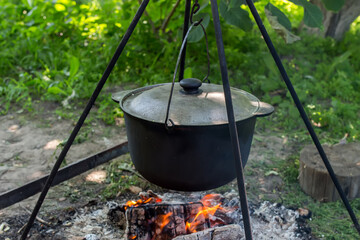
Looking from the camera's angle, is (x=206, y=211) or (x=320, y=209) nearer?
(x=206, y=211)

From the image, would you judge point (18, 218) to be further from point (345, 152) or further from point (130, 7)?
point (130, 7)

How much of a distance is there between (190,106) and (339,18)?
4.41 m

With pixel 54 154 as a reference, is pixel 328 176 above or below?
above

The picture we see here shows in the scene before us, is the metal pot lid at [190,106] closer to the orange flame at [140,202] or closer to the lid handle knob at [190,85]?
the lid handle knob at [190,85]

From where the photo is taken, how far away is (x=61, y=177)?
2.60 meters

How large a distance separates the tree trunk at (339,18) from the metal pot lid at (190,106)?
3877 mm

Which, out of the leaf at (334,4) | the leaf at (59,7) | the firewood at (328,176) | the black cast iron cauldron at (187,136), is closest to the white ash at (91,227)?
the black cast iron cauldron at (187,136)

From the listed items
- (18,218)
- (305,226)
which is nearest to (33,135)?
(18,218)

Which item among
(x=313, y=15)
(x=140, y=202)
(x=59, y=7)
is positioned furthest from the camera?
(x=59, y=7)

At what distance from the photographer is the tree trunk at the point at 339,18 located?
5324 millimetres

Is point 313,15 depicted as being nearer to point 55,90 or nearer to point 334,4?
point 334,4

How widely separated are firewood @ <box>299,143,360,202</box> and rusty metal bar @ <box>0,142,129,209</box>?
1.43 metres

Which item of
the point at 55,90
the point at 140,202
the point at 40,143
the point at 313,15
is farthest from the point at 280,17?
the point at 55,90

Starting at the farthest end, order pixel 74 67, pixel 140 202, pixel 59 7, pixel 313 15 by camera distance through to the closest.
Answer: pixel 59 7
pixel 74 67
pixel 140 202
pixel 313 15
